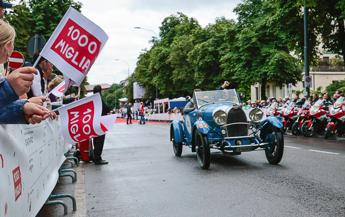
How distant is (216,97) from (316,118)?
8827mm

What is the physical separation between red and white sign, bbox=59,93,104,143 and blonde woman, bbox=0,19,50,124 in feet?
5.93

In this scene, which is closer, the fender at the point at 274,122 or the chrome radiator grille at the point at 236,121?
the fender at the point at 274,122

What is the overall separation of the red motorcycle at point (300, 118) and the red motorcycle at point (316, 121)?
0.53 meters

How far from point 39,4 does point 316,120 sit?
26.7 metres

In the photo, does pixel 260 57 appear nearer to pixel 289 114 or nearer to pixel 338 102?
pixel 289 114

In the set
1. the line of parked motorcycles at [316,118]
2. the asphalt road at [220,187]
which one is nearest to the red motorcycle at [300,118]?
the line of parked motorcycles at [316,118]

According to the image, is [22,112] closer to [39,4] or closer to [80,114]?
[80,114]

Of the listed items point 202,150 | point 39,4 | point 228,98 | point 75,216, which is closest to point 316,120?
point 228,98

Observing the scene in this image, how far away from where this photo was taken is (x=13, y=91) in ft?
8.91

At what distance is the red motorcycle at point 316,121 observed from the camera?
1827cm

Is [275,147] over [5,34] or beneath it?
beneath

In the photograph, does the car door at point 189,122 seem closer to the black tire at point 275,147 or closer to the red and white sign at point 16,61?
the black tire at point 275,147

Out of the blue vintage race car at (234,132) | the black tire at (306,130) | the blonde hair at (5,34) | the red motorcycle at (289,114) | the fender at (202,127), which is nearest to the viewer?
the blonde hair at (5,34)

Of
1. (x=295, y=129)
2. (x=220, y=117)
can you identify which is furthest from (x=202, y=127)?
(x=295, y=129)
